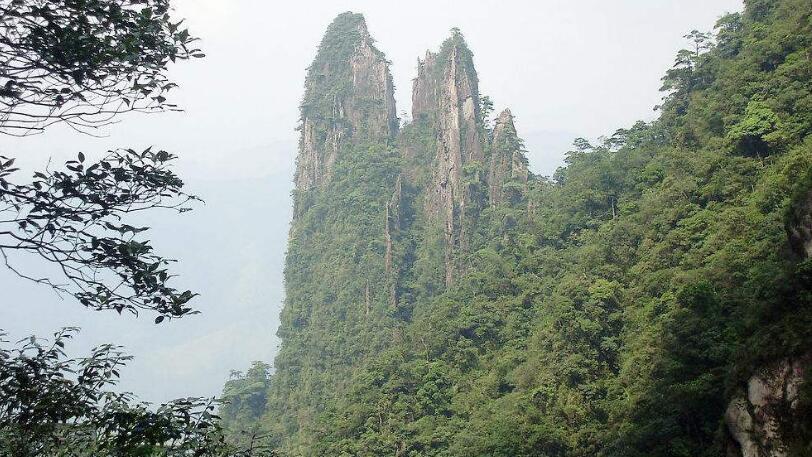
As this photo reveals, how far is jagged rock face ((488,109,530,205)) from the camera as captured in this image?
5284 cm

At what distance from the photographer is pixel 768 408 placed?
12.4 metres

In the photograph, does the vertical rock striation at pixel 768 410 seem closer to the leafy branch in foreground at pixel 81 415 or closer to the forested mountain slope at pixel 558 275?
the forested mountain slope at pixel 558 275

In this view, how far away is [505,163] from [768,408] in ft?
139

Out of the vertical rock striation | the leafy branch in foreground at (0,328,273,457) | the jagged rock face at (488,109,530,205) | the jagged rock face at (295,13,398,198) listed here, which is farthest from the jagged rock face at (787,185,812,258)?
the jagged rock face at (295,13,398,198)

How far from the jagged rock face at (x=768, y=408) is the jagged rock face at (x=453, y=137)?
38.9m

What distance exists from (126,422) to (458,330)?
106ft

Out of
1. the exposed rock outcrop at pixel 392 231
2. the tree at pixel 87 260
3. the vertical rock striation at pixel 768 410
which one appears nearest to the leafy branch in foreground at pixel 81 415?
the tree at pixel 87 260

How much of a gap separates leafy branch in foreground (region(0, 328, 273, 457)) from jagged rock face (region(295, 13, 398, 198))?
61.2m

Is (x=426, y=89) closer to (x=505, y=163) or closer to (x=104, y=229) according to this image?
(x=505, y=163)

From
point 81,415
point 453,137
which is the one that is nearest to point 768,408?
point 81,415

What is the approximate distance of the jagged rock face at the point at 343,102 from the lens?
6644cm

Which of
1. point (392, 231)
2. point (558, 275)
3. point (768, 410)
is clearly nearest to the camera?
point (768, 410)

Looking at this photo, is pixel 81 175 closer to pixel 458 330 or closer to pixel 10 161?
pixel 10 161

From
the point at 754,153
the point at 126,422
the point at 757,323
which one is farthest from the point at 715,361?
the point at 126,422
